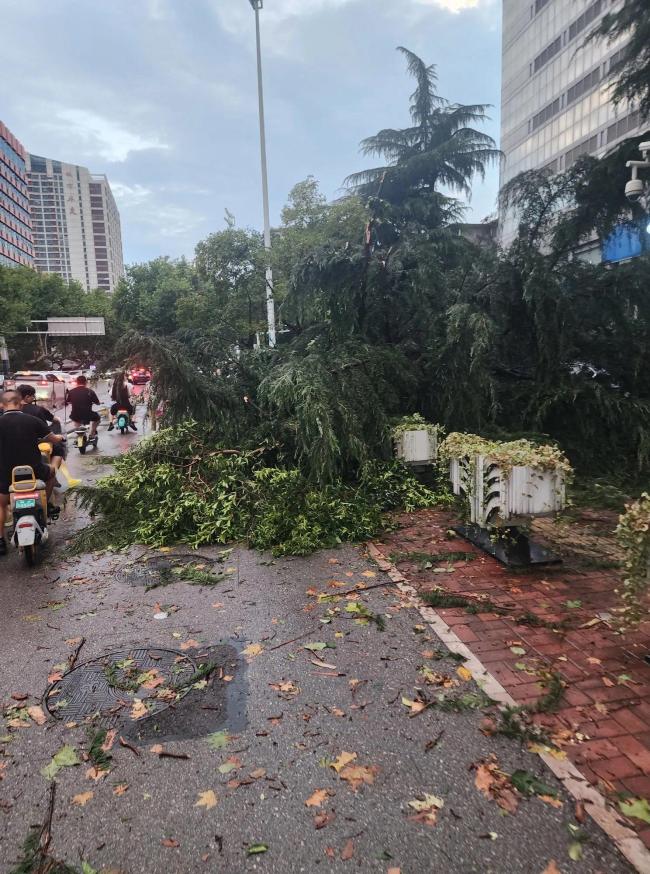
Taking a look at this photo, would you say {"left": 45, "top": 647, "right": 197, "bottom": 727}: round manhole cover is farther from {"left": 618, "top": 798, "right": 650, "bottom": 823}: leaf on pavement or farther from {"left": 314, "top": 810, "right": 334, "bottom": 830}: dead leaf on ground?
{"left": 618, "top": 798, "right": 650, "bottom": 823}: leaf on pavement

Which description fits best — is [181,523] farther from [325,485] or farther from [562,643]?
[562,643]

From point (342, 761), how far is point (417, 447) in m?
5.30

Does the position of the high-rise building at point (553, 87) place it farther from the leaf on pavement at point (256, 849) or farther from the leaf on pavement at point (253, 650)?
the leaf on pavement at point (256, 849)

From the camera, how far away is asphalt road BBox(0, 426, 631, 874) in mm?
2330

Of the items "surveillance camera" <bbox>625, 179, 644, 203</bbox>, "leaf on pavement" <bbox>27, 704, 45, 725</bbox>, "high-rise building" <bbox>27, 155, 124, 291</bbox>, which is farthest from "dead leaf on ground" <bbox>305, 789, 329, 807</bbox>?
"high-rise building" <bbox>27, 155, 124, 291</bbox>

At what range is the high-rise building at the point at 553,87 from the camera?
46.9 m

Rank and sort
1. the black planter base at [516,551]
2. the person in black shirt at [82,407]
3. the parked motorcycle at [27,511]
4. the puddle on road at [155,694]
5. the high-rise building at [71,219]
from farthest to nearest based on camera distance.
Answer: the high-rise building at [71,219] → the person in black shirt at [82,407] → the parked motorcycle at [27,511] → the black planter base at [516,551] → the puddle on road at [155,694]

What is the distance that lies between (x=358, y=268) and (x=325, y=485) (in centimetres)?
447

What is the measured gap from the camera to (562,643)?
3.85m

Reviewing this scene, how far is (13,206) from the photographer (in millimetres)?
103188

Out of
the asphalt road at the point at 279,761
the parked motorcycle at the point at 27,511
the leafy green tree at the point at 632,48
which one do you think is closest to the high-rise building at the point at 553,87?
the leafy green tree at the point at 632,48

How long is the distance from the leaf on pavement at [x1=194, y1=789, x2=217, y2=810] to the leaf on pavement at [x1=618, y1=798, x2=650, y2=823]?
1.82 metres

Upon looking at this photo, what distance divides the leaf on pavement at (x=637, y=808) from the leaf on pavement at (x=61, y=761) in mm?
2615

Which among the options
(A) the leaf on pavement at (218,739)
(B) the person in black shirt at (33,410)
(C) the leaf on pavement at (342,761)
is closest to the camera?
(C) the leaf on pavement at (342,761)
